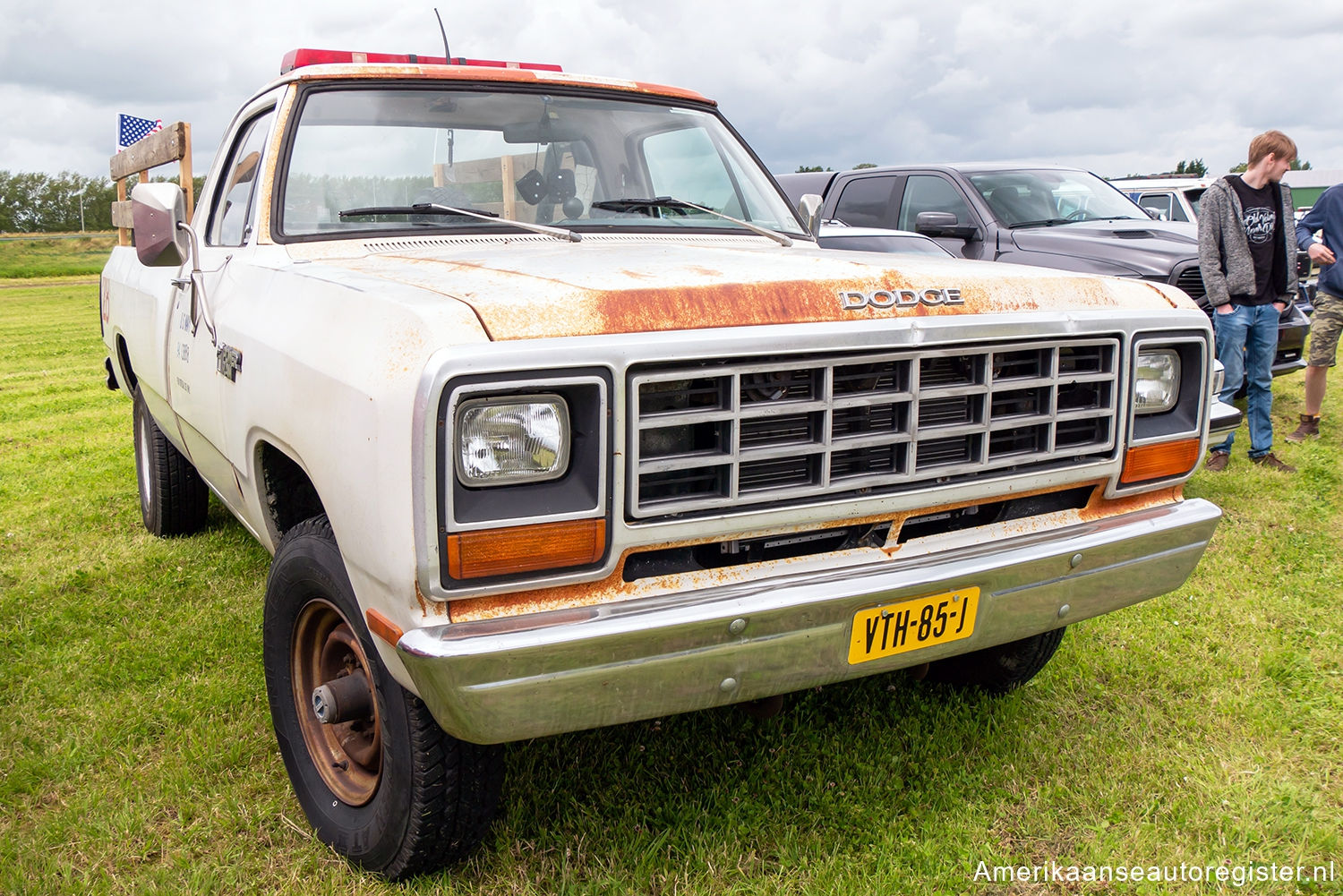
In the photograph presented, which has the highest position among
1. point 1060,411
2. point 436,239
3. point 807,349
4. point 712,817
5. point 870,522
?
point 436,239

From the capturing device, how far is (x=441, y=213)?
299 cm

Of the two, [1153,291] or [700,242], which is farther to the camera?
[700,242]

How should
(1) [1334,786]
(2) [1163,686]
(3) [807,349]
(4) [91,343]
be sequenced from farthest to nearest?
(4) [91,343], (2) [1163,686], (1) [1334,786], (3) [807,349]

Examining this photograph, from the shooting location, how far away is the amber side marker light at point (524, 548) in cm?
179

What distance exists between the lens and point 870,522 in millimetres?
2240

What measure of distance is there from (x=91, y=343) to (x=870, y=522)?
1510 cm

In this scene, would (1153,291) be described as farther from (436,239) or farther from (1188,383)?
(436,239)

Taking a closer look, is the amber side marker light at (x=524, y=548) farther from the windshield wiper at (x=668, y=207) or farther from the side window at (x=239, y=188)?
the side window at (x=239, y=188)

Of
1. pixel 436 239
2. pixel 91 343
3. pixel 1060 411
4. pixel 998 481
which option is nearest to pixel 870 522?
pixel 998 481

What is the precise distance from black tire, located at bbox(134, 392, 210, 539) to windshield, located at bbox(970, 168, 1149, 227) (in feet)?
18.8

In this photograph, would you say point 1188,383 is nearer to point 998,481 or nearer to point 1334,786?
point 998,481

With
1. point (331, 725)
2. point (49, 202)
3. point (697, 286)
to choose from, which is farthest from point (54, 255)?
point (697, 286)

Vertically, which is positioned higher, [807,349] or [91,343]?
[807,349]

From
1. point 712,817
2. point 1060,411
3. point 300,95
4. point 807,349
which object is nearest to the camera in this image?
point 807,349
